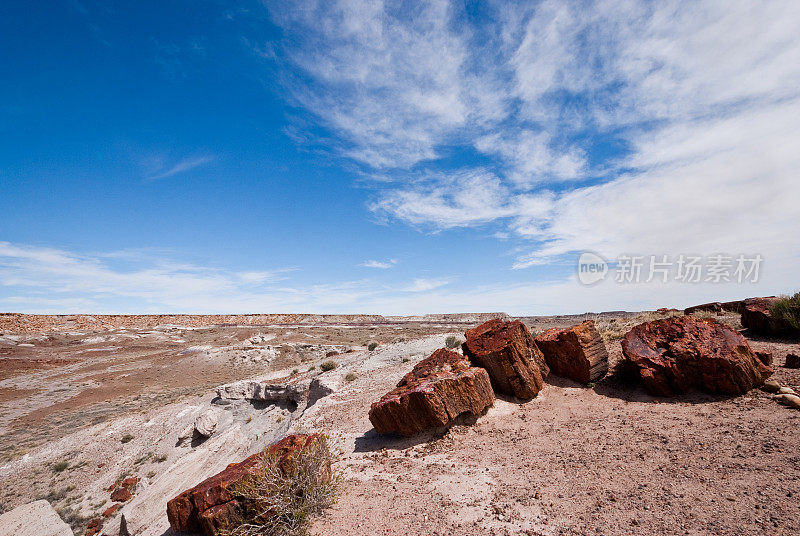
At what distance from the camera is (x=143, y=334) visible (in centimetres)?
6694

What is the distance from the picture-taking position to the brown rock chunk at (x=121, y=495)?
1289 cm

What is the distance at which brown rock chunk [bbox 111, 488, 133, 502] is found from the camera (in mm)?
12887

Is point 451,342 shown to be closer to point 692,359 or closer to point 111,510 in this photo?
point 692,359

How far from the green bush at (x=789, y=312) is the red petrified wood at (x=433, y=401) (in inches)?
410

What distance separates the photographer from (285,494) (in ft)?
17.6

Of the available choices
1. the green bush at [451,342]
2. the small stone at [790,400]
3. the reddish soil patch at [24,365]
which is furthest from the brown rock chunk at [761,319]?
the reddish soil patch at [24,365]

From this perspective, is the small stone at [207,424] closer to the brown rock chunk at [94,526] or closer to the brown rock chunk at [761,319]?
the brown rock chunk at [94,526]

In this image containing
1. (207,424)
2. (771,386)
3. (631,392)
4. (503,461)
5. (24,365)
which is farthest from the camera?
(24,365)

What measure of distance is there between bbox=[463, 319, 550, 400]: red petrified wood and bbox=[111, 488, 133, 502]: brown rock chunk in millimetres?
13289

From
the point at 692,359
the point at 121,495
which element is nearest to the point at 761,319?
the point at 692,359

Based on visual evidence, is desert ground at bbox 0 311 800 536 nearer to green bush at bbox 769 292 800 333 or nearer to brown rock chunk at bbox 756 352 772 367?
brown rock chunk at bbox 756 352 772 367

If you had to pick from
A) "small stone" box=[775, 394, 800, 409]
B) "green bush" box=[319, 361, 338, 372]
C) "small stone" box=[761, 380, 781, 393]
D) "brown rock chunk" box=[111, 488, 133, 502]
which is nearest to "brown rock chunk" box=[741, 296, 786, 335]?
"small stone" box=[761, 380, 781, 393]

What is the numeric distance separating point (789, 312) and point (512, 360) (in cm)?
979

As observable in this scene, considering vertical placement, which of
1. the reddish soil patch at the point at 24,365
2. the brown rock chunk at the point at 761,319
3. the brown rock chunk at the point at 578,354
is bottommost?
the reddish soil patch at the point at 24,365
